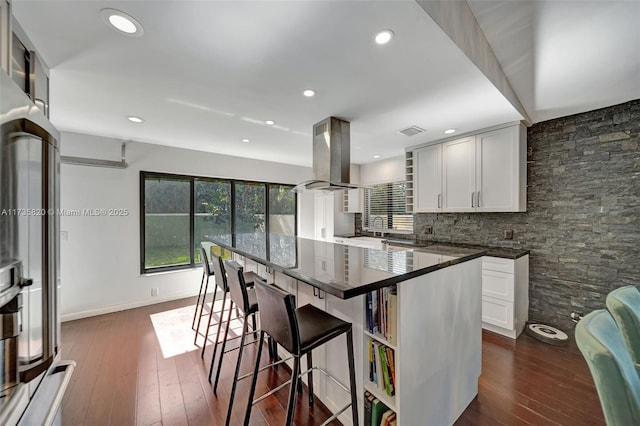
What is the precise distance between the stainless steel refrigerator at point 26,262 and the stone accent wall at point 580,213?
13.5ft

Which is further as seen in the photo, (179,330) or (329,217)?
(329,217)

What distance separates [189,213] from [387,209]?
3705 mm

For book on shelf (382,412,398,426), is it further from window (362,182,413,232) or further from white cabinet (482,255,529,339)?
window (362,182,413,232)

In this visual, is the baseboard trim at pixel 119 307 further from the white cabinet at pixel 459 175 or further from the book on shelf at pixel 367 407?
the white cabinet at pixel 459 175

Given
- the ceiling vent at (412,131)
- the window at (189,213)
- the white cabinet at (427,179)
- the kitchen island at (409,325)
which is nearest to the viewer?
the kitchen island at (409,325)

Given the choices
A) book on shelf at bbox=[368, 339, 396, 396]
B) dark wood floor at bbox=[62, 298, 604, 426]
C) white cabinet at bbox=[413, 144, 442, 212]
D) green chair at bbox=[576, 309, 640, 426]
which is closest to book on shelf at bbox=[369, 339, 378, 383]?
book on shelf at bbox=[368, 339, 396, 396]

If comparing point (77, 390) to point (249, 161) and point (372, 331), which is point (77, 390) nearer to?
point (372, 331)

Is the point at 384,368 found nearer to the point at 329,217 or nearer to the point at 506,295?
the point at 506,295

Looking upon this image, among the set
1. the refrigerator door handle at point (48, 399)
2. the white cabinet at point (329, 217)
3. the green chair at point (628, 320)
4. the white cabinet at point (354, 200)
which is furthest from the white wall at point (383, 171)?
the refrigerator door handle at point (48, 399)

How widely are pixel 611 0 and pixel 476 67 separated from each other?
615 millimetres

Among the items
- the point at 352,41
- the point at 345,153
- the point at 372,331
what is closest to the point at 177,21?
the point at 352,41

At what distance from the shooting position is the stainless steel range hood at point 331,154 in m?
2.65

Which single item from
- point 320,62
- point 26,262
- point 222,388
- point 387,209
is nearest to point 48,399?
point 26,262

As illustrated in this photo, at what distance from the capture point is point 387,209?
512cm
